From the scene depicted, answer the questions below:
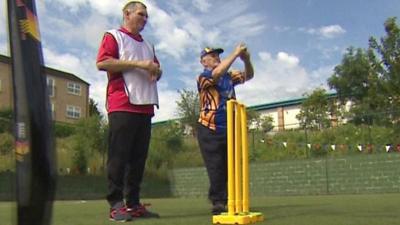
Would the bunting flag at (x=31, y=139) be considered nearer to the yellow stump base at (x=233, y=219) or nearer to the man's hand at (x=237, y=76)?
the yellow stump base at (x=233, y=219)

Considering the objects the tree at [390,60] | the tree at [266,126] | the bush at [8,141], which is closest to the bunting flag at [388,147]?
the tree at [266,126]

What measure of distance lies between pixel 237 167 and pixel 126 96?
0.98 m

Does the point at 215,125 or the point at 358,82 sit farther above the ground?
the point at 358,82

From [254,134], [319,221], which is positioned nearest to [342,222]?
[319,221]

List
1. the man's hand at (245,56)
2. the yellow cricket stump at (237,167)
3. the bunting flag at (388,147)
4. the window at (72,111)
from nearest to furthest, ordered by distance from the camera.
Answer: the yellow cricket stump at (237,167), the man's hand at (245,56), the bunting flag at (388,147), the window at (72,111)

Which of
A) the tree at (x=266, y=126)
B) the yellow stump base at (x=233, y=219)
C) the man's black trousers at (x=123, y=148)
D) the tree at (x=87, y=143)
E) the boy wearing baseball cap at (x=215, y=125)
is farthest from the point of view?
the tree at (x=87, y=143)

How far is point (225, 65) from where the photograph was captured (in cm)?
408

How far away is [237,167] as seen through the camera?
380cm

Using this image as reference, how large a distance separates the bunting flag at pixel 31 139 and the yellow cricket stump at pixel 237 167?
2.80 m

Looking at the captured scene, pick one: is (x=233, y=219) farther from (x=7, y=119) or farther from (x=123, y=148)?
(x=7, y=119)

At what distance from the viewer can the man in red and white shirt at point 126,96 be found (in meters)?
3.83

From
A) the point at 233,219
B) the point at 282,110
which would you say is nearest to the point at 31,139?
the point at 233,219

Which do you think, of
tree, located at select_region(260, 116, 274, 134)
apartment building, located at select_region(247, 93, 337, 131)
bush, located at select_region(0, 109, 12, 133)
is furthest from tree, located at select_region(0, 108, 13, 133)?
apartment building, located at select_region(247, 93, 337, 131)

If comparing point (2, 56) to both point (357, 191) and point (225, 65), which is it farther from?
point (357, 191)
